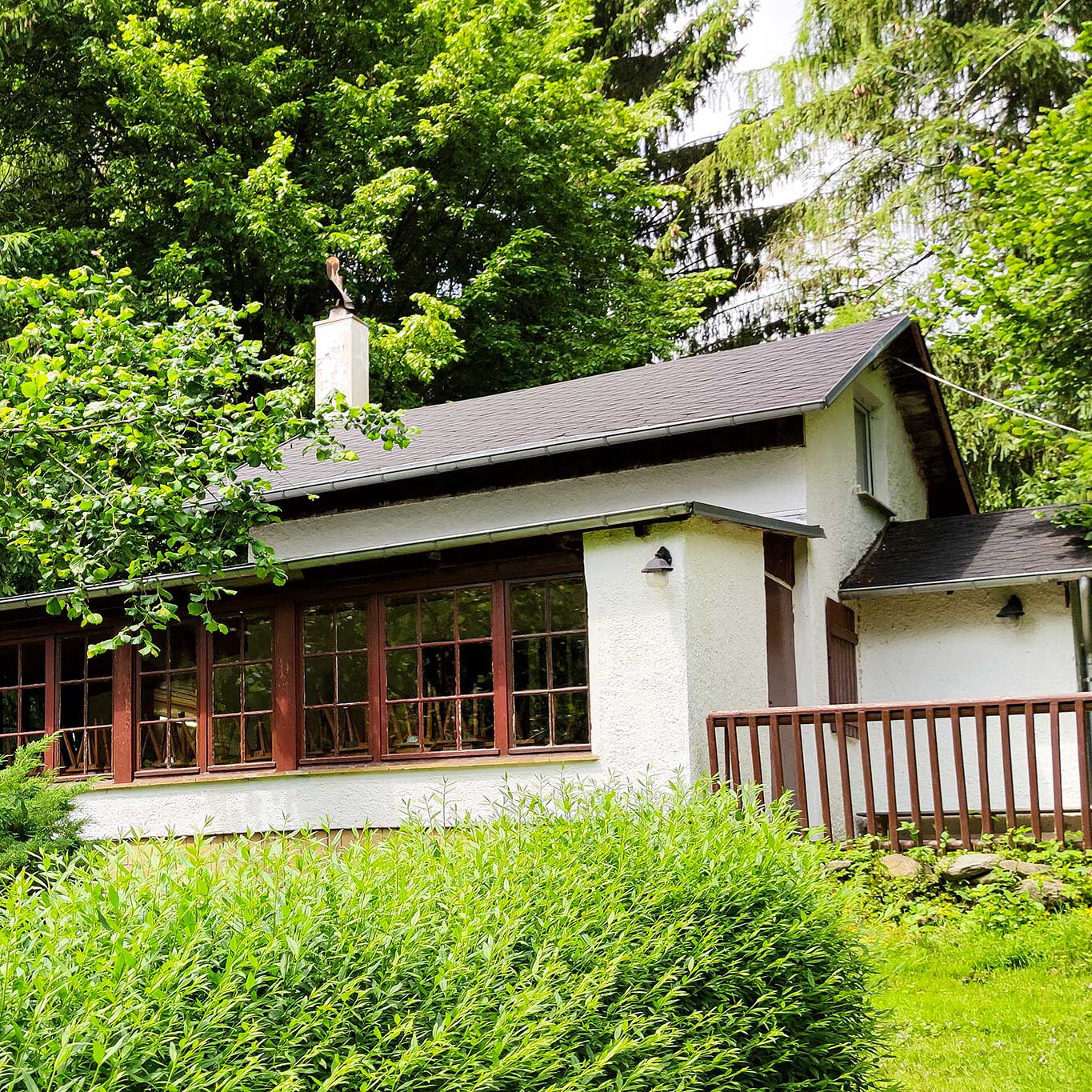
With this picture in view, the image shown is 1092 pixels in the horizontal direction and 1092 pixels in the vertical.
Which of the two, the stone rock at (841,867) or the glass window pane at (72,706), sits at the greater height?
the glass window pane at (72,706)

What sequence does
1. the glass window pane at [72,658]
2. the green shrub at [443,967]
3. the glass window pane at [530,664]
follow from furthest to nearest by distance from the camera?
1. the glass window pane at [72,658]
2. the glass window pane at [530,664]
3. the green shrub at [443,967]

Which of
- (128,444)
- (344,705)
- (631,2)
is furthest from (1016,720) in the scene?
(631,2)

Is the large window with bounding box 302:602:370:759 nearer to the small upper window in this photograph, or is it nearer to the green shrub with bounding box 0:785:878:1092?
the small upper window

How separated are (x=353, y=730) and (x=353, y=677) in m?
0.49

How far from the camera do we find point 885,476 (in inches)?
592

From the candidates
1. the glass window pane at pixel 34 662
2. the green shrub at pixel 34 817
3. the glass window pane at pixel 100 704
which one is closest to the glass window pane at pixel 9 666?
the glass window pane at pixel 34 662

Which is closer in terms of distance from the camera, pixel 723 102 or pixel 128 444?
pixel 128 444

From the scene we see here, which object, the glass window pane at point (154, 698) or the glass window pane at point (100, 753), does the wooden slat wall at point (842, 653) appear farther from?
the glass window pane at point (100, 753)

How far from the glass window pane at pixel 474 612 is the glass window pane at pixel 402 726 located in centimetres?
86

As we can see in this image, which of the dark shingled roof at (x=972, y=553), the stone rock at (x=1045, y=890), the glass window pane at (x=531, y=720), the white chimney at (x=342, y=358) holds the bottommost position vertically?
the stone rock at (x=1045, y=890)

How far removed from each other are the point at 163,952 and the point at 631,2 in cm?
2936

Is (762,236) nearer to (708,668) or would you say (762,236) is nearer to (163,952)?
(708,668)

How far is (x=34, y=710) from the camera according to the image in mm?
14602

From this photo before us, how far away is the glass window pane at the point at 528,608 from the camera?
1135 centimetres
